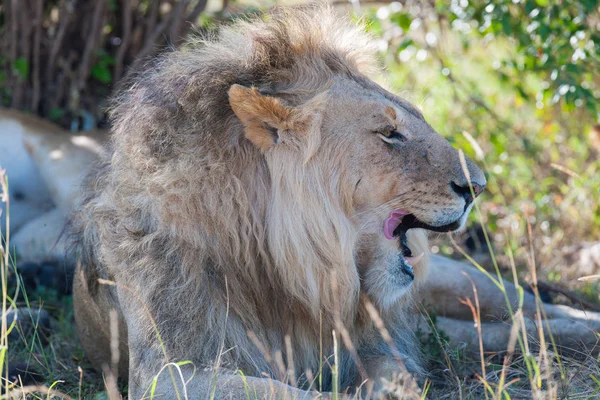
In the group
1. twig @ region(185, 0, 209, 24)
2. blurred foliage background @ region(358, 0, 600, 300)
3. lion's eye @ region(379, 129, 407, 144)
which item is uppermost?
lion's eye @ region(379, 129, 407, 144)

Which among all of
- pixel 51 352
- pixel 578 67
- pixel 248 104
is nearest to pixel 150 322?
pixel 248 104

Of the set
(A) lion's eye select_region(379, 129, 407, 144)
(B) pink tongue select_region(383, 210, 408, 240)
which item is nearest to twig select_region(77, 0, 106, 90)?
(A) lion's eye select_region(379, 129, 407, 144)

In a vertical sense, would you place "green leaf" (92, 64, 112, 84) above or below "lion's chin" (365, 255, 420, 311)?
below

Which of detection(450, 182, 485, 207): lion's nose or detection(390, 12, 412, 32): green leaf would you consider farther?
detection(390, 12, 412, 32): green leaf

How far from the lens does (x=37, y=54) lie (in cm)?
578

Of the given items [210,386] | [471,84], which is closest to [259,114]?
[210,386]

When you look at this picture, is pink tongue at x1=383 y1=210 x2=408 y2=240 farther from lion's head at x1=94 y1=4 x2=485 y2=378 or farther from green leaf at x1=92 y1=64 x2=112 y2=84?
green leaf at x1=92 y1=64 x2=112 y2=84

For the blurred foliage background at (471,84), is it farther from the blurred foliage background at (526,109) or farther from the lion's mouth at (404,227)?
the lion's mouth at (404,227)

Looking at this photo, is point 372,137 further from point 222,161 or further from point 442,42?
point 442,42

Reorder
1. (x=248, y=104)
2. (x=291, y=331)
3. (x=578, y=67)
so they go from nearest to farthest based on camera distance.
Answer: (x=248, y=104) → (x=291, y=331) → (x=578, y=67)

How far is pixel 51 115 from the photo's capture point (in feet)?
19.4

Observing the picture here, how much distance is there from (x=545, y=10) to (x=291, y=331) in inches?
115

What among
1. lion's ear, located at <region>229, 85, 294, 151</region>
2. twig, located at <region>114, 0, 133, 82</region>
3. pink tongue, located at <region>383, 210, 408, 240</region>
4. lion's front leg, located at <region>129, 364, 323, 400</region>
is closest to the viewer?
lion's front leg, located at <region>129, 364, 323, 400</region>

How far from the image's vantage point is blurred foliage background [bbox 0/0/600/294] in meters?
5.23
